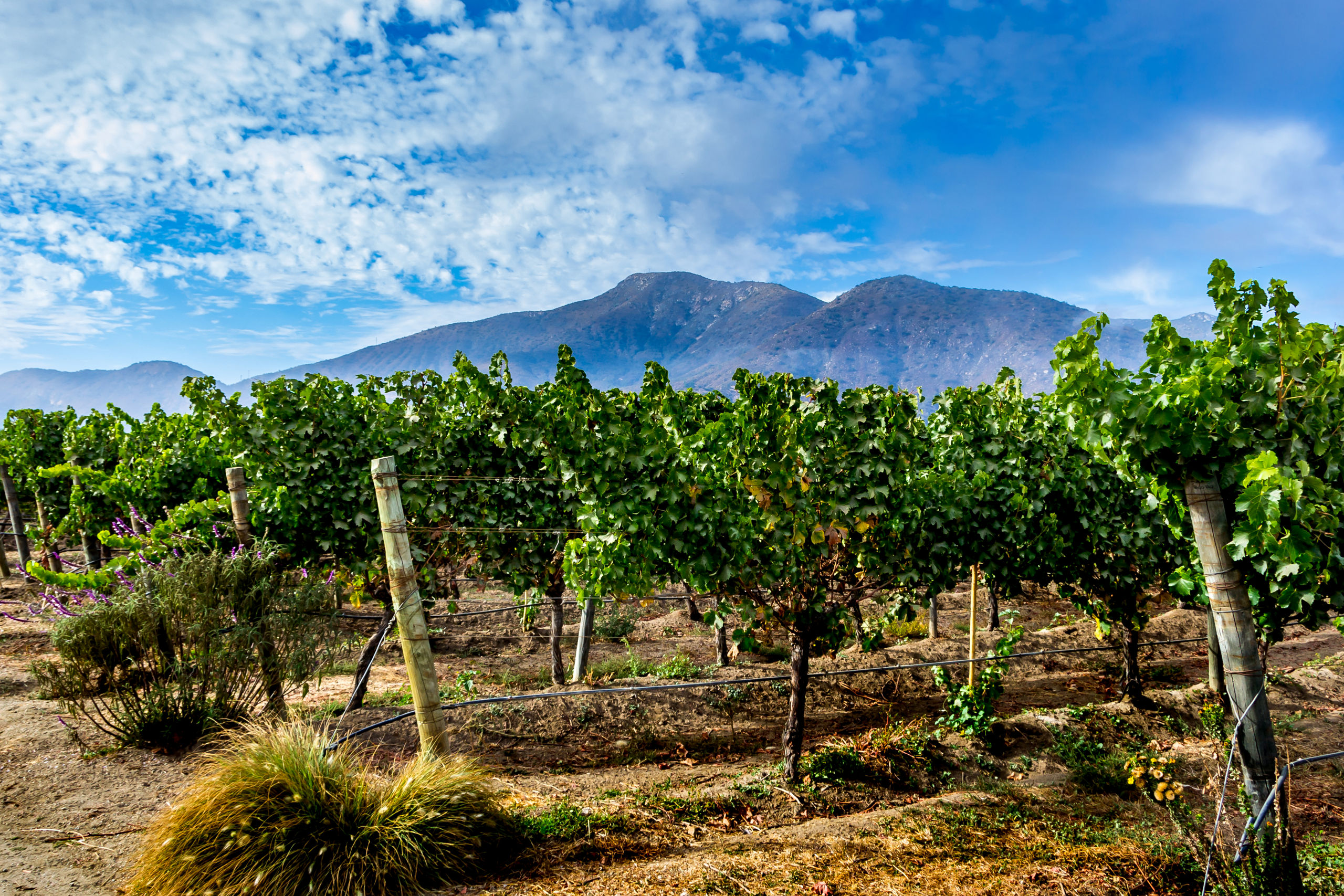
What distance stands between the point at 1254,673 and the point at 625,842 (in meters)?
3.67

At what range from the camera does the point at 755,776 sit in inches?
228

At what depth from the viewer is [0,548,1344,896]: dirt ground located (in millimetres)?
3719

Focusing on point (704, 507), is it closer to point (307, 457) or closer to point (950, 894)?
point (950, 894)

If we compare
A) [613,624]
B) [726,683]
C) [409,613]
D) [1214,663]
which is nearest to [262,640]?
[409,613]

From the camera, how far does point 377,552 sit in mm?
7164

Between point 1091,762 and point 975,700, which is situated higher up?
point 975,700

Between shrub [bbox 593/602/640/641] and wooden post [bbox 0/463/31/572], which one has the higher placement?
wooden post [bbox 0/463/31/572]

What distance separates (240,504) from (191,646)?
1236mm

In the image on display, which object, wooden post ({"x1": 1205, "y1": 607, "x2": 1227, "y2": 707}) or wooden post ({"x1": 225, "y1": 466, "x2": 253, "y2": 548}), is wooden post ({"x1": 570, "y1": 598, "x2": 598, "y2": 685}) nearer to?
wooden post ({"x1": 225, "y1": 466, "x2": 253, "y2": 548})

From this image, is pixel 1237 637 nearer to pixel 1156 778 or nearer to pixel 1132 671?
pixel 1156 778

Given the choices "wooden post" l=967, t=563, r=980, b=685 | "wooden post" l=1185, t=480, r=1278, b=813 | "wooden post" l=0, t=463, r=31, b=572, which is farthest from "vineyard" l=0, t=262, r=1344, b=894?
"wooden post" l=0, t=463, r=31, b=572

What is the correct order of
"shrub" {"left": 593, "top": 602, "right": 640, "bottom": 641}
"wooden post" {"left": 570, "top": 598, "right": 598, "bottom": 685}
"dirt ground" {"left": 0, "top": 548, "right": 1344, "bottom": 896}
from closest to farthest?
1. "dirt ground" {"left": 0, "top": 548, "right": 1344, "bottom": 896}
2. "wooden post" {"left": 570, "top": 598, "right": 598, "bottom": 685}
3. "shrub" {"left": 593, "top": 602, "right": 640, "bottom": 641}

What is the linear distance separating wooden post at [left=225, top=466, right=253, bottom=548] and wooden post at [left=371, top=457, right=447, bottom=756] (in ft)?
7.85

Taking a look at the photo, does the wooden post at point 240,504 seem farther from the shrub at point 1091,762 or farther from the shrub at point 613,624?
the shrub at point 1091,762
